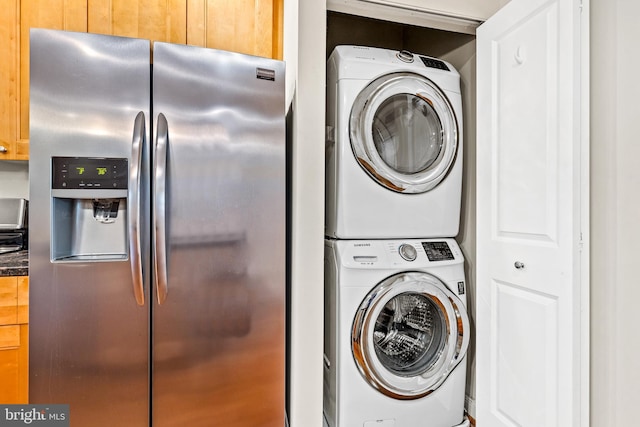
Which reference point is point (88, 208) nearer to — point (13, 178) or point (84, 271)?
point (84, 271)

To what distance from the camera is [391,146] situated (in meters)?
1.73

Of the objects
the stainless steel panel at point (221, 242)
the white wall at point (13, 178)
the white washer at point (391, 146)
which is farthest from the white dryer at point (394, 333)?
the white wall at point (13, 178)

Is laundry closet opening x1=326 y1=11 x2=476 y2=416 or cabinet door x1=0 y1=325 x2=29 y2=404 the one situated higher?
laundry closet opening x1=326 y1=11 x2=476 y2=416

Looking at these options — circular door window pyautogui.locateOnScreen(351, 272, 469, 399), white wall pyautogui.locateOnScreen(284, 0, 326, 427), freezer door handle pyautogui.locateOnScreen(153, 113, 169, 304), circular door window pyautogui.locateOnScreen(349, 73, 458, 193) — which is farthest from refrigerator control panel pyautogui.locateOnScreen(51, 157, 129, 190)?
circular door window pyautogui.locateOnScreen(351, 272, 469, 399)

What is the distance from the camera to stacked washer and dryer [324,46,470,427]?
1547mm

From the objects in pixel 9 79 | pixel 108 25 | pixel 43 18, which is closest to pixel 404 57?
pixel 108 25

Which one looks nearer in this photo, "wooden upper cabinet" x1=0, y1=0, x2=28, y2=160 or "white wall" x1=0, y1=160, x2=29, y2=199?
"wooden upper cabinet" x1=0, y1=0, x2=28, y2=160

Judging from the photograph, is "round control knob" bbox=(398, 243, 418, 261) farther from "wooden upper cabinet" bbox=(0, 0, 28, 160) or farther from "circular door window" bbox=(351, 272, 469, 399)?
"wooden upper cabinet" bbox=(0, 0, 28, 160)

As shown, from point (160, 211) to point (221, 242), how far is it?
0.79ft

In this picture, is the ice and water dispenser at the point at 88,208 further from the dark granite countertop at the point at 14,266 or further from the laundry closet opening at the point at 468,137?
the laundry closet opening at the point at 468,137

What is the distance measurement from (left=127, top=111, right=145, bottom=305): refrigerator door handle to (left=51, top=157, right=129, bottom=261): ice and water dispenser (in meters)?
0.04

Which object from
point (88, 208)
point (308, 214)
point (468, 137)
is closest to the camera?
point (88, 208)

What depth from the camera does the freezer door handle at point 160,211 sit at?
48.6 inches

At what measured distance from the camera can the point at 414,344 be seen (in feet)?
5.70
